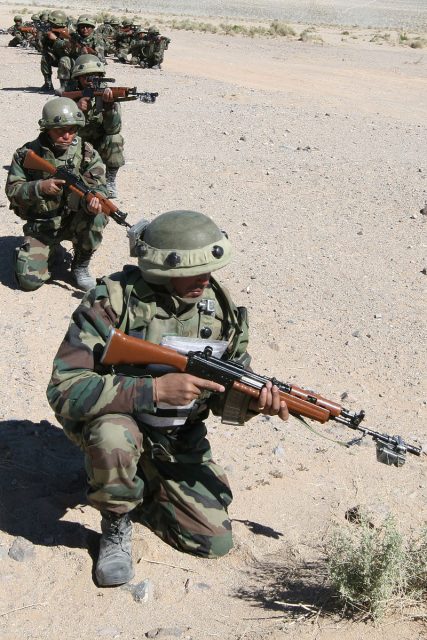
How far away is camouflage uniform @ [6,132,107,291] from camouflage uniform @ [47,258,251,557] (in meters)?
2.69

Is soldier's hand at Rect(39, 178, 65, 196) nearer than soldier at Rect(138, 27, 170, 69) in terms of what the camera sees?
Yes

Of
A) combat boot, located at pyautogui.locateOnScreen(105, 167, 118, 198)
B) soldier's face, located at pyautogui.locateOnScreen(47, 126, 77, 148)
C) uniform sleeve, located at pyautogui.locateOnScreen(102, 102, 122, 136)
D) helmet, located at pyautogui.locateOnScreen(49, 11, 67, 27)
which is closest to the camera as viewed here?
soldier's face, located at pyautogui.locateOnScreen(47, 126, 77, 148)

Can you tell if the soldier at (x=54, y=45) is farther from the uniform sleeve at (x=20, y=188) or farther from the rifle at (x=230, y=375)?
the rifle at (x=230, y=375)

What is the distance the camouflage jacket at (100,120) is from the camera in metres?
7.75

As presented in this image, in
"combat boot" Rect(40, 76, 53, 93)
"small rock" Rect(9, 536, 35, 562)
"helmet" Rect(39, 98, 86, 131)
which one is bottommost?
"combat boot" Rect(40, 76, 53, 93)

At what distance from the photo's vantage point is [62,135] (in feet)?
18.9

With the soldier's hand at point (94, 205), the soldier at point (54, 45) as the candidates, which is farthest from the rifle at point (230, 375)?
the soldier at point (54, 45)

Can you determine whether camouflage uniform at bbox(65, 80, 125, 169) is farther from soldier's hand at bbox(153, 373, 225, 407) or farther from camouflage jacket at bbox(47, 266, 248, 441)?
soldier's hand at bbox(153, 373, 225, 407)

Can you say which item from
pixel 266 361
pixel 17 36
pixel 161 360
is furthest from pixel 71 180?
pixel 17 36

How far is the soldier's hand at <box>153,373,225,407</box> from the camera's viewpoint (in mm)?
3121

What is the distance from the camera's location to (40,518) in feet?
11.9

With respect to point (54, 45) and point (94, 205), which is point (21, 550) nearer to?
point (94, 205)

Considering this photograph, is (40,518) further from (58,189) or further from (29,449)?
(58,189)

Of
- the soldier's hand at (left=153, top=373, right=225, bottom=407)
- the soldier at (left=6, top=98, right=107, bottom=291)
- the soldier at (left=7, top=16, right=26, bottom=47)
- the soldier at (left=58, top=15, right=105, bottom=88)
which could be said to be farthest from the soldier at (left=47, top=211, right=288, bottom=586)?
the soldier at (left=7, top=16, right=26, bottom=47)
